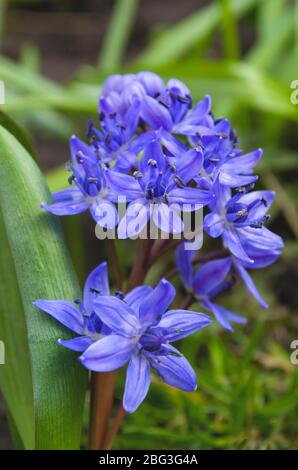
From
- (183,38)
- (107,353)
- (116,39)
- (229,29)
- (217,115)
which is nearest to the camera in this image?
(107,353)

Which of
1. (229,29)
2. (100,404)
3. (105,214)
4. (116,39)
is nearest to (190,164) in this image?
(105,214)

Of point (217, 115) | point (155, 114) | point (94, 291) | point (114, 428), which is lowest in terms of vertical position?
point (114, 428)

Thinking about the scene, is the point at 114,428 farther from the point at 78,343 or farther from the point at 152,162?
the point at 152,162

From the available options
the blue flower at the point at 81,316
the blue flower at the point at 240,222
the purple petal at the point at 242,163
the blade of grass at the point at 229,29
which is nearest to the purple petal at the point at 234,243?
the blue flower at the point at 240,222

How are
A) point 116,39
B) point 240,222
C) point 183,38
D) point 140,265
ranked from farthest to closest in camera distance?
point 116,39 < point 183,38 < point 140,265 < point 240,222

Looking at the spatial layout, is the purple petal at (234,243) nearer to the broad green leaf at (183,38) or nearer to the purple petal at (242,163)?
the purple petal at (242,163)
